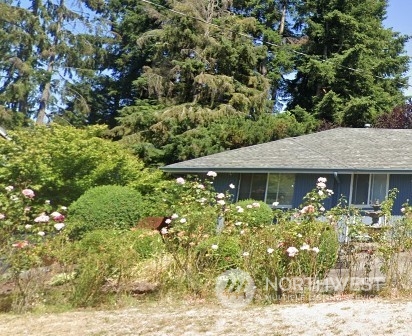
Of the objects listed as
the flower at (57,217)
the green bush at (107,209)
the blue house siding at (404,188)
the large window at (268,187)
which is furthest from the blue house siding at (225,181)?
the flower at (57,217)

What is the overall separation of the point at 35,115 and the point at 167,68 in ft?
28.4

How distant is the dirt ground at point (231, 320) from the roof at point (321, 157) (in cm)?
Answer: 918

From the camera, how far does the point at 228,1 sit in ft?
100

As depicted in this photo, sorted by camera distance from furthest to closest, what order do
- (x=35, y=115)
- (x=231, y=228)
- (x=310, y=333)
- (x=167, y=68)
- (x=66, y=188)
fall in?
(x=35, y=115) → (x=167, y=68) → (x=66, y=188) → (x=231, y=228) → (x=310, y=333)

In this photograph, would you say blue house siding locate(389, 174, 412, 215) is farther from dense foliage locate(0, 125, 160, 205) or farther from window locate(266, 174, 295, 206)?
dense foliage locate(0, 125, 160, 205)

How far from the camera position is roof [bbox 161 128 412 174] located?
1603 cm

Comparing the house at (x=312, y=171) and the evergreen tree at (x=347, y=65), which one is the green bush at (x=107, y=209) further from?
the evergreen tree at (x=347, y=65)

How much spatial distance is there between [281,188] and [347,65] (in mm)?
15618

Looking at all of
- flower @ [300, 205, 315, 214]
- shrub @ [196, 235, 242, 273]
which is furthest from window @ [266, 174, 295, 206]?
flower @ [300, 205, 315, 214]

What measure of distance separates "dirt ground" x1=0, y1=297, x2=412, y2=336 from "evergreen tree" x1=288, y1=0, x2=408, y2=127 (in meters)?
23.1

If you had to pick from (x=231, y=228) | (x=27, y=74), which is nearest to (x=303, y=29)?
(x=27, y=74)

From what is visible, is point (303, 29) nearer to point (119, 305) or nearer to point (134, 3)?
point (134, 3)

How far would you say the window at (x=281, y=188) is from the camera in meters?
16.9

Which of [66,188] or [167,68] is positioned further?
[167,68]
